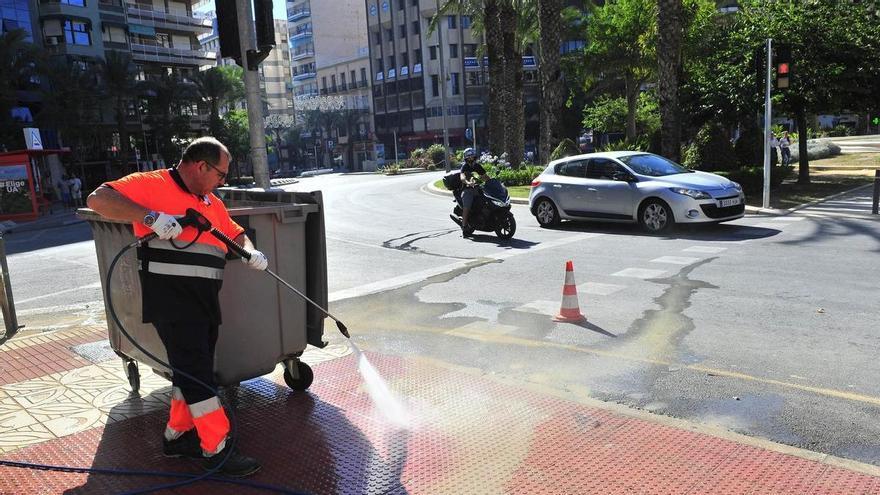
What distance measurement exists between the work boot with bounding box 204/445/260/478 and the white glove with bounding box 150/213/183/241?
1.18 metres

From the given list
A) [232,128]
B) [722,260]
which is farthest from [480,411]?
[232,128]

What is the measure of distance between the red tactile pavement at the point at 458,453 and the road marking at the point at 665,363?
1117 mm

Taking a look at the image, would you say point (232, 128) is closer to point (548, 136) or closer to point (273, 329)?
point (548, 136)

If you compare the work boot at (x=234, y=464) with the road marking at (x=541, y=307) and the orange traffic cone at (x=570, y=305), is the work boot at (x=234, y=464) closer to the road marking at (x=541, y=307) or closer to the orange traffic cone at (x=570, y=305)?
the orange traffic cone at (x=570, y=305)

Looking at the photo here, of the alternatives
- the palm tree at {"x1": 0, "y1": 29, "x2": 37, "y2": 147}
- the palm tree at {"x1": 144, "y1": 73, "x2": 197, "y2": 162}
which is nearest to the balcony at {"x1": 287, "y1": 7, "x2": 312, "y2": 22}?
the palm tree at {"x1": 144, "y1": 73, "x2": 197, "y2": 162}

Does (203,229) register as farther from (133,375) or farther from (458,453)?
(133,375)

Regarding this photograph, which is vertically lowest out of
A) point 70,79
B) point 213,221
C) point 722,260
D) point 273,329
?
point 722,260

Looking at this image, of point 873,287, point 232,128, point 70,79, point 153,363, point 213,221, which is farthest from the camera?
point 232,128

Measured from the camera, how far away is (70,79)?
42.2m

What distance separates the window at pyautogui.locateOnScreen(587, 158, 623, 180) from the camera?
1292 cm

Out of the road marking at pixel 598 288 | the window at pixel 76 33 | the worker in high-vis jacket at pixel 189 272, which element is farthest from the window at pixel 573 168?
the window at pixel 76 33

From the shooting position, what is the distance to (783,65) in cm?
1412

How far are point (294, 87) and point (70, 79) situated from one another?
70.7 metres

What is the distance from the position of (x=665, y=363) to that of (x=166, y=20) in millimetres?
67416
